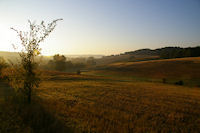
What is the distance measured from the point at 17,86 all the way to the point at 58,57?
64211mm

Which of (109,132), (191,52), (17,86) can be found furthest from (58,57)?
(191,52)

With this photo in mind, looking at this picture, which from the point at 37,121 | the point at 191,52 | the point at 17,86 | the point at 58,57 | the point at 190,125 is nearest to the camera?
the point at 37,121

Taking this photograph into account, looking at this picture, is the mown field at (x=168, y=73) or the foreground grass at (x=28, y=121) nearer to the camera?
the foreground grass at (x=28, y=121)

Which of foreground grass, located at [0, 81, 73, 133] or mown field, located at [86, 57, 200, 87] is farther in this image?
mown field, located at [86, 57, 200, 87]

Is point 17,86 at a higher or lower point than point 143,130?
higher

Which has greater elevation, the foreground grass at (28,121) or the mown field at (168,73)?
the foreground grass at (28,121)

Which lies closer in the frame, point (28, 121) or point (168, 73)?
point (28, 121)

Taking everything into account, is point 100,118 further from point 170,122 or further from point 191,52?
point 191,52

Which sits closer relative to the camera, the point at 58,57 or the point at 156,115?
the point at 156,115

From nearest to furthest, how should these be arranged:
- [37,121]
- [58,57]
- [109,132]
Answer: [109,132], [37,121], [58,57]

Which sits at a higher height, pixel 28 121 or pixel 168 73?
pixel 28 121

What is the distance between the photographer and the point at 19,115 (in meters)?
5.80

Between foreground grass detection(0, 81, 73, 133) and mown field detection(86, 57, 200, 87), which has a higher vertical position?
foreground grass detection(0, 81, 73, 133)

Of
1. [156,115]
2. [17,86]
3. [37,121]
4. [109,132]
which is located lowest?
[156,115]
